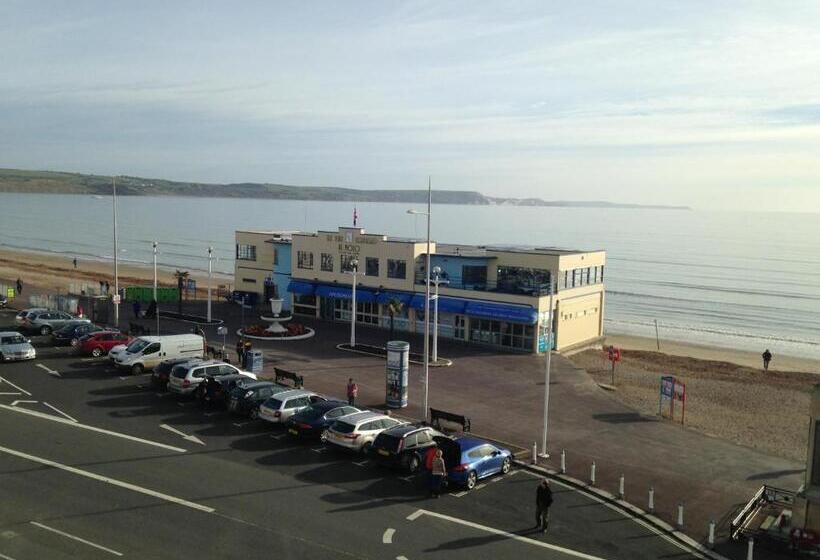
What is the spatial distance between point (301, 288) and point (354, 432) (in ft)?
98.7

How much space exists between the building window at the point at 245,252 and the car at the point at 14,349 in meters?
24.5

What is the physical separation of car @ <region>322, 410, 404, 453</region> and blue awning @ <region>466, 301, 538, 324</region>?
19.6 metres

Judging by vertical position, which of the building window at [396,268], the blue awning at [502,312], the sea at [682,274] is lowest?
the sea at [682,274]

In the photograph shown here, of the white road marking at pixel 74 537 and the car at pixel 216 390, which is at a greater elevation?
the car at pixel 216 390

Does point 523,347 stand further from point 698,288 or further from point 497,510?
point 698,288

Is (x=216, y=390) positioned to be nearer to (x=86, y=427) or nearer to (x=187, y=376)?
(x=187, y=376)

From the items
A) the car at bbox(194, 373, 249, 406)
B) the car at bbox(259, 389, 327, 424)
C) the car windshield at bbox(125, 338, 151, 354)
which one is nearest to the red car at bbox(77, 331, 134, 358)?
the car windshield at bbox(125, 338, 151, 354)

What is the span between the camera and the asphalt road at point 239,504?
15828 mm

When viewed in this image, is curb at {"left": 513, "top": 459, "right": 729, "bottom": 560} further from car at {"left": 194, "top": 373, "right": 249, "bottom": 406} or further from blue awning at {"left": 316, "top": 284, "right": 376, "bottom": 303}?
blue awning at {"left": 316, "top": 284, "right": 376, "bottom": 303}

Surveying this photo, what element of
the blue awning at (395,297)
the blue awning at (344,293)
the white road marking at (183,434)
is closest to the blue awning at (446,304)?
the blue awning at (395,297)

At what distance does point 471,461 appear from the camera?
20.1m

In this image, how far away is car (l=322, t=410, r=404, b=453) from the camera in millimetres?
22125

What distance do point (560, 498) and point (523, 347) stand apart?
22505 millimetres

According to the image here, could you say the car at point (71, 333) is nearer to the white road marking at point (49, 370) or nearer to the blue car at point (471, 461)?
the white road marking at point (49, 370)
